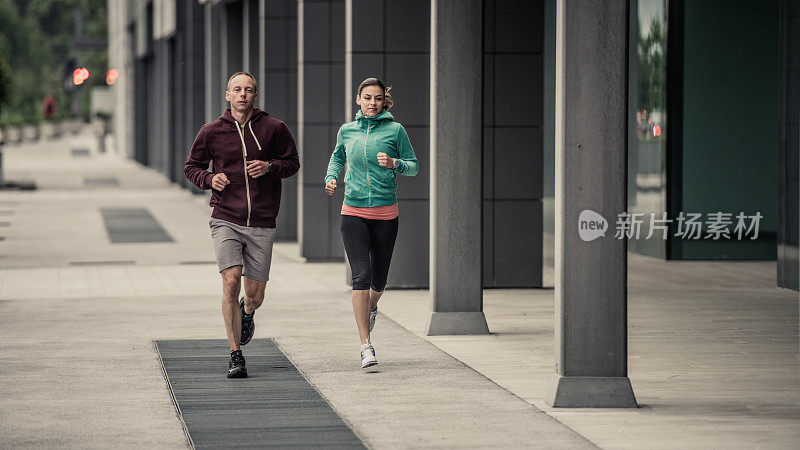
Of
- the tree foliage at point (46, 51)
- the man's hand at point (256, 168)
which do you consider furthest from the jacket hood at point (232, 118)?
the tree foliage at point (46, 51)

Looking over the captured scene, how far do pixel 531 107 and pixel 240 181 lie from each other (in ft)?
19.9

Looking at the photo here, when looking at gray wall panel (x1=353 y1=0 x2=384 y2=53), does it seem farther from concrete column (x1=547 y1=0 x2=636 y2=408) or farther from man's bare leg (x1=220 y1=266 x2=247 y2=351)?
concrete column (x1=547 y1=0 x2=636 y2=408)

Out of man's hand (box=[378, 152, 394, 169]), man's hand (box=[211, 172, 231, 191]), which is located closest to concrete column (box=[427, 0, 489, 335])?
man's hand (box=[378, 152, 394, 169])

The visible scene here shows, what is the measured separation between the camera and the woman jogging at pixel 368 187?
9555 mm

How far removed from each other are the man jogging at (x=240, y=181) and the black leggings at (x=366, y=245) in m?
0.59

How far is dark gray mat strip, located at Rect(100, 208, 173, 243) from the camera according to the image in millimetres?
21656

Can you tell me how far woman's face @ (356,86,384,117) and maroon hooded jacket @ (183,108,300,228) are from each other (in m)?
0.67

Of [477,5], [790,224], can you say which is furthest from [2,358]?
[790,224]

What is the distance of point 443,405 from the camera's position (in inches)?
324

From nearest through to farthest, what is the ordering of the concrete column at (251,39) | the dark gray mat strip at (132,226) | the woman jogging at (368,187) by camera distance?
the woman jogging at (368,187), the dark gray mat strip at (132,226), the concrete column at (251,39)

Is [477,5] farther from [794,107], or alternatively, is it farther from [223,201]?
[794,107]

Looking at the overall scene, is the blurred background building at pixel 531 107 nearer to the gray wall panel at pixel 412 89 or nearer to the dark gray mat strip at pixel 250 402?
the gray wall panel at pixel 412 89

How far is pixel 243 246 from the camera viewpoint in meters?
9.26

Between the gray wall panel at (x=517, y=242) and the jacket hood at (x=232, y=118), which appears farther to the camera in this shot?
the gray wall panel at (x=517, y=242)
